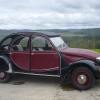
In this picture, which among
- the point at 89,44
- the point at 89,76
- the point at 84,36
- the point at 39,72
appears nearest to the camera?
the point at 89,76

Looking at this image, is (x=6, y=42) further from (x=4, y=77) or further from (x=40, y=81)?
(x=40, y=81)

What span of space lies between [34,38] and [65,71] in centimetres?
155

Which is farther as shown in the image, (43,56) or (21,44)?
(21,44)

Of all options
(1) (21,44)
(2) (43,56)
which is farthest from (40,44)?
(1) (21,44)

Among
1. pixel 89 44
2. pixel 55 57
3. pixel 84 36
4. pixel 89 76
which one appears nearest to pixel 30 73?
pixel 55 57

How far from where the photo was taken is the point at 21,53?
10516 mm

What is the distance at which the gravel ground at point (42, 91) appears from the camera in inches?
342

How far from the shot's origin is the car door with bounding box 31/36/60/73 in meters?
10.0

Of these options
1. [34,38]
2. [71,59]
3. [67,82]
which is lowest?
[67,82]

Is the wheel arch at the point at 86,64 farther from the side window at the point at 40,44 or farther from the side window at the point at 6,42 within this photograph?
the side window at the point at 6,42

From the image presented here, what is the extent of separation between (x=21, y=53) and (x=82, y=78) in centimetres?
222

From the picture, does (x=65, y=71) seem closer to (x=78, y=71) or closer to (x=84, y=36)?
(x=78, y=71)

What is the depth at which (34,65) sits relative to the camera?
10.3 metres

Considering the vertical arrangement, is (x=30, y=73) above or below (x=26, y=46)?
below
